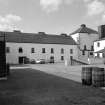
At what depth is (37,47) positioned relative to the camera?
50375 mm

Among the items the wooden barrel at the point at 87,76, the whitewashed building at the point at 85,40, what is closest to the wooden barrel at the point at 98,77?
the wooden barrel at the point at 87,76

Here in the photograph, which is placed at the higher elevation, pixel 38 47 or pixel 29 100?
pixel 38 47

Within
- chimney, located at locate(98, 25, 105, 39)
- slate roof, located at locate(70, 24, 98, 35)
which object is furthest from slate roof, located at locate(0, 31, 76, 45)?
chimney, located at locate(98, 25, 105, 39)

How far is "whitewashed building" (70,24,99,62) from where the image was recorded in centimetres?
5729

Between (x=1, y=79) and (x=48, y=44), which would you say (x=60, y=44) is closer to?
(x=48, y=44)

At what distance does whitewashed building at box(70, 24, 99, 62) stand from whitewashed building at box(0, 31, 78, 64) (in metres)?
2.30

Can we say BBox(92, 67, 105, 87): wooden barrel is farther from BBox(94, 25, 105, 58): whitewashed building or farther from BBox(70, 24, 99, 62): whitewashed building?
BBox(70, 24, 99, 62): whitewashed building

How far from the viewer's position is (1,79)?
13.4m

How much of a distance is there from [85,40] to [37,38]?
17.6m

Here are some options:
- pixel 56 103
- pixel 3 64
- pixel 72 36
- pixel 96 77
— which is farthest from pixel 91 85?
pixel 72 36

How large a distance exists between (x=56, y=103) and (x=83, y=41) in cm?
5337

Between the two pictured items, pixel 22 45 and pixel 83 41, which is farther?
pixel 83 41

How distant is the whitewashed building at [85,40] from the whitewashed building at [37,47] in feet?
7.54

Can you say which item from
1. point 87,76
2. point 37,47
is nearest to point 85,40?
point 37,47
